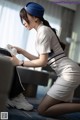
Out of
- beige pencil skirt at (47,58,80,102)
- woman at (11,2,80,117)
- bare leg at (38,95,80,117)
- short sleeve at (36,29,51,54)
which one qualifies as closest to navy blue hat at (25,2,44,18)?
woman at (11,2,80,117)

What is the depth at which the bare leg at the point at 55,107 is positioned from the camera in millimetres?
1832

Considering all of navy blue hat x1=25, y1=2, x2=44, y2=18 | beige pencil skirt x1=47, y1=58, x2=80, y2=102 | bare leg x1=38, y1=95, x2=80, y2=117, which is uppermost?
navy blue hat x1=25, y1=2, x2=44, y2=18

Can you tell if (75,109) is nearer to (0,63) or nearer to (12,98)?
(12,98)

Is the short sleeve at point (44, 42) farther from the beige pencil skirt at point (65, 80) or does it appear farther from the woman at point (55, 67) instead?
the beige pencil skirt at point (65, 80)

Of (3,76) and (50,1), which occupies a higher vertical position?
(50,1)

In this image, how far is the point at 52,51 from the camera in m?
1.88

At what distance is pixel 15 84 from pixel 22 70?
2.38ft

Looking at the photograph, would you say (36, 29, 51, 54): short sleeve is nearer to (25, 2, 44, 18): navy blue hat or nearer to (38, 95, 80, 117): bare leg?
(25, 2, 44, 18): navy blue hat

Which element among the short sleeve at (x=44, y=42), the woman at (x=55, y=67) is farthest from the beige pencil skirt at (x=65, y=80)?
the short sleeve at (x=44, y=42)

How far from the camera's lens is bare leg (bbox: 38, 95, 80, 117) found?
183 cm

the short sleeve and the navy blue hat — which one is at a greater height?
the navy blue hat

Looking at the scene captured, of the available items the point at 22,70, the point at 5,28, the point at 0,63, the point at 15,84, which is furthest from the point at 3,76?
the point at 5,28

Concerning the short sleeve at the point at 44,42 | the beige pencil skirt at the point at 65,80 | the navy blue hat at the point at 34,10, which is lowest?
the beige pencil skirt at the point at 65,80

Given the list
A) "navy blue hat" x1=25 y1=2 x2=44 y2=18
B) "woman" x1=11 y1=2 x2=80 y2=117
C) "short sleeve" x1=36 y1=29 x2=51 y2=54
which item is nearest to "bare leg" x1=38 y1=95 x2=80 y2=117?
"woman" x1=11 y1=2 x2=80 y2=117
